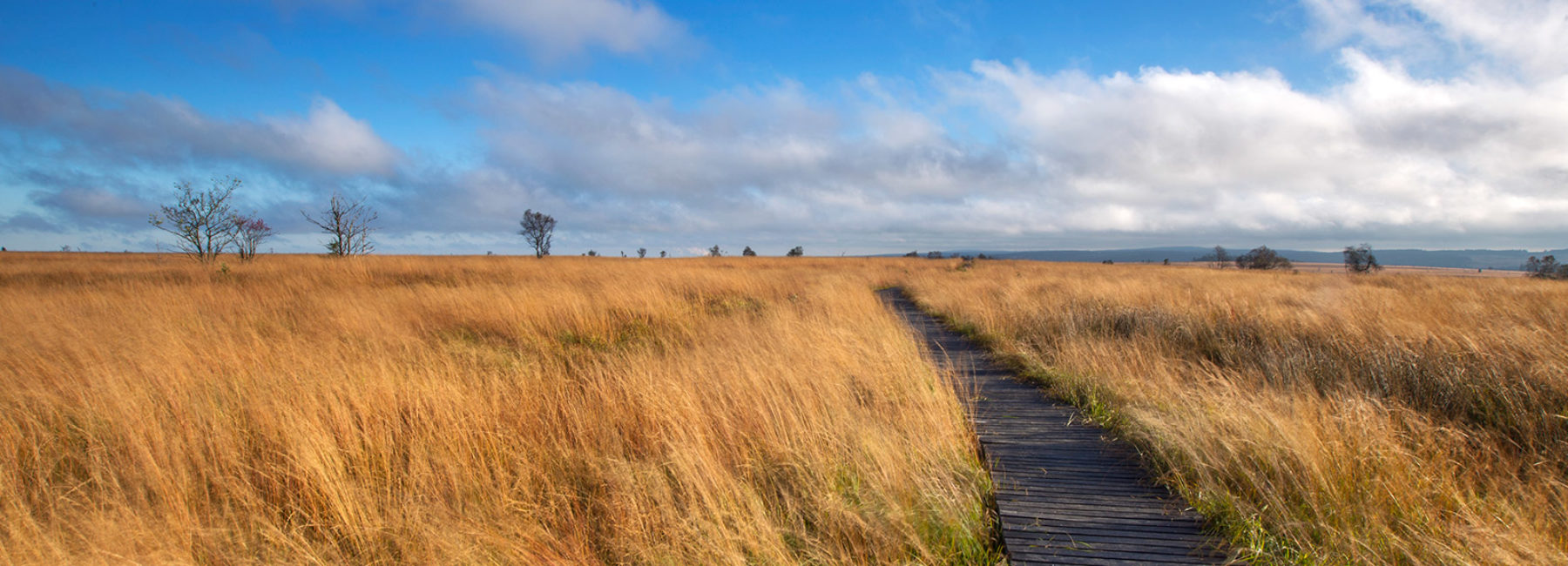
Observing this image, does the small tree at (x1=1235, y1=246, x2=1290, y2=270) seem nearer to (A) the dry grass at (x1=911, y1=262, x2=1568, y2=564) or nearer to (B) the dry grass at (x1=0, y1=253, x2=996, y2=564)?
(A) the dry grass at (x1=911, y1=262, x2=1568, y2=564)

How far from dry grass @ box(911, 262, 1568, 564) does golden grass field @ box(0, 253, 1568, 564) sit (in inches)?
1.2

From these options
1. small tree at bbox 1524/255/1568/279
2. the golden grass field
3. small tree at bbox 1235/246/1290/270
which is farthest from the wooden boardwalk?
small tree at bbox 1235/246/1290/270

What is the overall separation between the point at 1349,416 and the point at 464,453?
6481mm

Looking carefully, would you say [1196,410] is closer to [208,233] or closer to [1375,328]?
[1375,328]

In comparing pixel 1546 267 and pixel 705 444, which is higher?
pixel 1546 267

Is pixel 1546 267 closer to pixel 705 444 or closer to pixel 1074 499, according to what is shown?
pixel 1074 499

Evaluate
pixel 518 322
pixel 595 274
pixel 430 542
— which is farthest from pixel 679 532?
pixel 595 274

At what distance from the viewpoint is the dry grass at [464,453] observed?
3.01m

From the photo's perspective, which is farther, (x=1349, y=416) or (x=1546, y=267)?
(x=1546, y=267)

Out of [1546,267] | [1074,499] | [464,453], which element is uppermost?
[1546,267]

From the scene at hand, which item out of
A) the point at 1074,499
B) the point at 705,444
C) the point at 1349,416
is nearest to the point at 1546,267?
the point at 1349,416

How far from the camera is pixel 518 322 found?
9.09 meters

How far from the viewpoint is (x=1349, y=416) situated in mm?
4184

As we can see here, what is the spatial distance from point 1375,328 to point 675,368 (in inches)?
339
